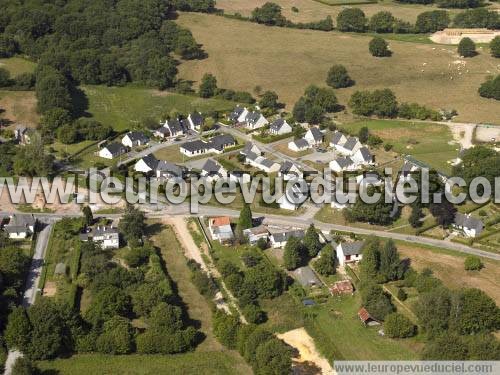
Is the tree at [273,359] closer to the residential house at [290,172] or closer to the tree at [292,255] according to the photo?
the tree at [292,255]

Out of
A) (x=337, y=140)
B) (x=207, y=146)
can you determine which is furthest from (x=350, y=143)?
(x=207, y=146)

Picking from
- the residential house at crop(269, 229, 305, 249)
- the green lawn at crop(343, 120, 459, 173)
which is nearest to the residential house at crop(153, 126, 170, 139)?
the green lawn at crop(343, 120, 459, 173)

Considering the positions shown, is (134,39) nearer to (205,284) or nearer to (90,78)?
(90,78)

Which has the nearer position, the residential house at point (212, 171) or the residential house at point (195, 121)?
the residential house at point (212, 171)

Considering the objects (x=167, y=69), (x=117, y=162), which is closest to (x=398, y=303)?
(x=117, y=162)

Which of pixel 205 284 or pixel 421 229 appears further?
pixel 421 229

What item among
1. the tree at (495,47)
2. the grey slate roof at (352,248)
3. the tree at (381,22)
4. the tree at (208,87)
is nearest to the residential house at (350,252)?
the grey slate roof at (352,248)

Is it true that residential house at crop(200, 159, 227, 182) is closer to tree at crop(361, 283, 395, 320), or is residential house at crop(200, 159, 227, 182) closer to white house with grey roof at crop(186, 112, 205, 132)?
white house with grey roof at crop(186, 112, 205, 132)
